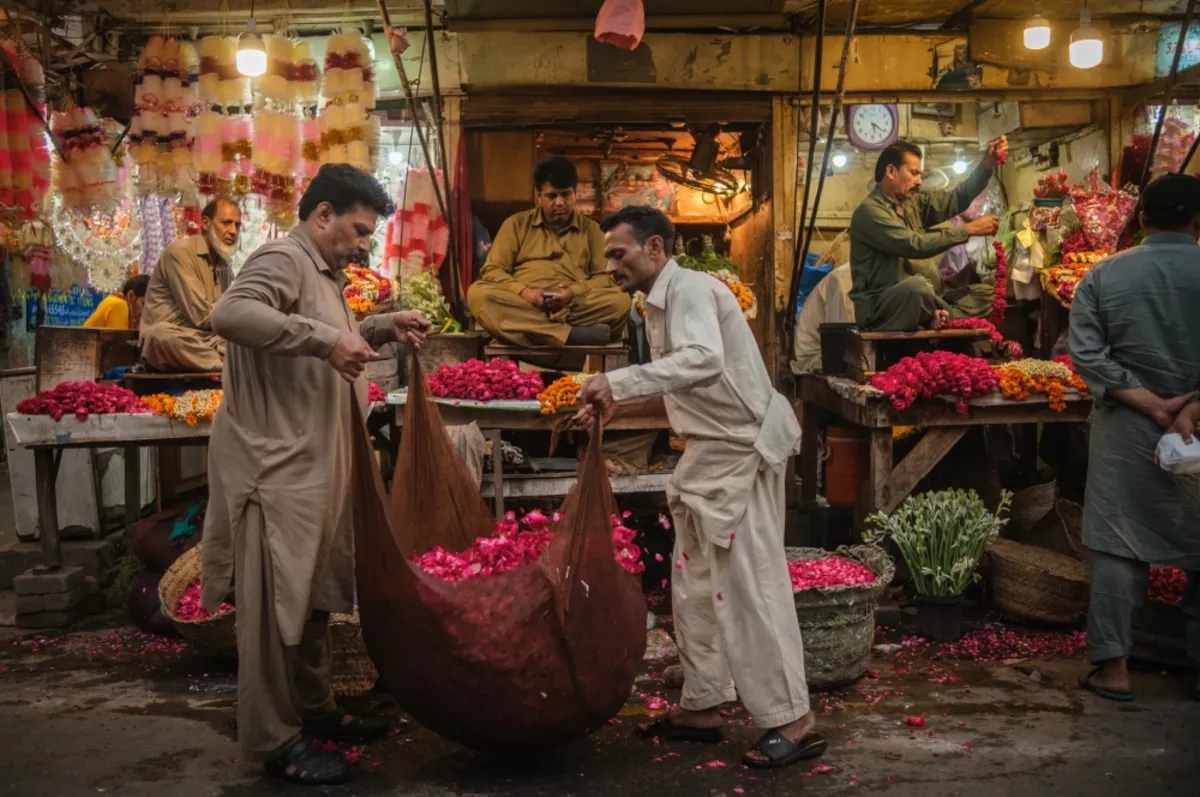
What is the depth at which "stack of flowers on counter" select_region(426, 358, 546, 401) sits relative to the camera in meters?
6.78

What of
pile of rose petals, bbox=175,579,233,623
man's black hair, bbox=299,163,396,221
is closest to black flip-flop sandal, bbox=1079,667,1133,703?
man's black hair, bbox=299,163,396,221

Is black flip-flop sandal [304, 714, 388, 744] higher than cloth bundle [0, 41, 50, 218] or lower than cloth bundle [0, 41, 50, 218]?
lower

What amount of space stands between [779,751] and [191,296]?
5.31 metres

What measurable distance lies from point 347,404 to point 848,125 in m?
7.30

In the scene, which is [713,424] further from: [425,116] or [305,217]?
[425,116]

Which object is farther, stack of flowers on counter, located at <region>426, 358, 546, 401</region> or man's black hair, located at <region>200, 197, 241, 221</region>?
man's black hair, located at <region>200, 197, 241, 221</region>

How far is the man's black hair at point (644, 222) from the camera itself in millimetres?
Result: 4266

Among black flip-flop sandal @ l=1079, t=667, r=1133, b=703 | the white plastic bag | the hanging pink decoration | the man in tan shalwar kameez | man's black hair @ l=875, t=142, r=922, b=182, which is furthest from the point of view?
the hanging pink decoration

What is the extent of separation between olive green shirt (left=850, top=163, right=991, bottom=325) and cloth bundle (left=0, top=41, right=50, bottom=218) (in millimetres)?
6195

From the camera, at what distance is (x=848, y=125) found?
10.2m

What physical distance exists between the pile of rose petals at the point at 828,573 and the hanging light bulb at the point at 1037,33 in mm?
5254

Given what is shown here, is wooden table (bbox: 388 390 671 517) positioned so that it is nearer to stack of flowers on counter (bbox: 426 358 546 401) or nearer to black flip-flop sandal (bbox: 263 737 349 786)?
stack of flowers on counter (bbox: 426 358 546 401)

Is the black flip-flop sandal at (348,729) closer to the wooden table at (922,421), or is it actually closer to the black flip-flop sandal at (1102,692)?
the black flip-flop sandal at (1102,692)

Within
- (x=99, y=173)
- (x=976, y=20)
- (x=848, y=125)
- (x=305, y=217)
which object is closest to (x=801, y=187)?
(x=848, y=125)
